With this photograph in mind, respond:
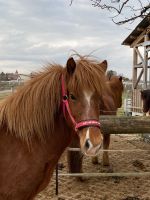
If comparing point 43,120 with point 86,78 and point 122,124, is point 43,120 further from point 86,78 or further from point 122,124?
point 122,124

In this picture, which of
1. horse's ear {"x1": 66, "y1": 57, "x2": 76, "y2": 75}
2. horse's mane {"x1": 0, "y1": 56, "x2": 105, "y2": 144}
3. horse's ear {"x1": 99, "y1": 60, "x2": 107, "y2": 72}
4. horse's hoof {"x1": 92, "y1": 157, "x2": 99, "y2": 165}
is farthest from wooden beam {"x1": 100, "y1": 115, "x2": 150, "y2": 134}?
horse's hoof {"x1": 92, "y1": 157, "x2": 99, "y2": 165}

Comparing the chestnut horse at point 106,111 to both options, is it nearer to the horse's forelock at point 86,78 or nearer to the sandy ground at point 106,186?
the sandy ground at point 106,186

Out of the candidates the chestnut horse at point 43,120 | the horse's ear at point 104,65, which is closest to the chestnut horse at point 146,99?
the horse's ear at point 104,65

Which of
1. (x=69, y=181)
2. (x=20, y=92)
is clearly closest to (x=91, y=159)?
(x=69, y=181)

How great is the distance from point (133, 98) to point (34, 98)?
40.1 feet

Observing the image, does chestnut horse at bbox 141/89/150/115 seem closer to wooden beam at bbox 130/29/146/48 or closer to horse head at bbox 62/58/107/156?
wooden beam at bbox 130/29/146/48

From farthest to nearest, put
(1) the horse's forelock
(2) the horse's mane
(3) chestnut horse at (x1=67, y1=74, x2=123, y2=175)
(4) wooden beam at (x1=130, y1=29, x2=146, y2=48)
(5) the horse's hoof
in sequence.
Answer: (4) wooden beam at (x1=130, y1=29, x2=146, y2=48), (5) the horse's hoof, (3) chestnut horse at (x1=67, y1=74, x2=123, y2=175), (2) the horse's mane, (1) the horse's forelock

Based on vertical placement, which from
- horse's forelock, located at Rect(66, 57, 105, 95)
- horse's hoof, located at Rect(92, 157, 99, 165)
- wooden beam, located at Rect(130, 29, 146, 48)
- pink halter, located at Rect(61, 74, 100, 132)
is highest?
wooden beam, located at Rect(130, 29, 146, 48)

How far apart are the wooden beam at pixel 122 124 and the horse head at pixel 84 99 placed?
6.35 feet

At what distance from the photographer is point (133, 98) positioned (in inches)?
584

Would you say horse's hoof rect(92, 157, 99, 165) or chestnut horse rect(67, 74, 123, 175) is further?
horse's hoof rect(92, 157, 99, 165)

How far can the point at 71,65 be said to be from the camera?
284cm

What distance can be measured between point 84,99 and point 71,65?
330mm

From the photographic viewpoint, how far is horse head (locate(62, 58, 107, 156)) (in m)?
2.64
